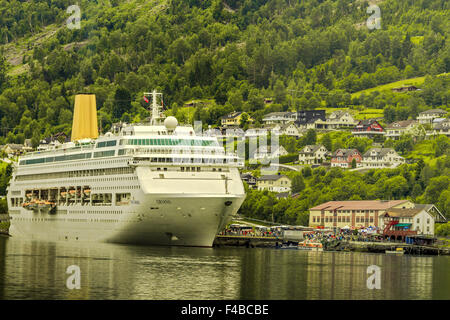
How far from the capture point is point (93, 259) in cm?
7969

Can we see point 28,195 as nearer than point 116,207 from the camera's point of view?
No

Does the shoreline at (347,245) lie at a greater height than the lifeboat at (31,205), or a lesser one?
lesser

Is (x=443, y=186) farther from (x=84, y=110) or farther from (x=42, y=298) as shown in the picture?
(x=42, y=298)

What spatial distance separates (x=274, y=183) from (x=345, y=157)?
22441mm

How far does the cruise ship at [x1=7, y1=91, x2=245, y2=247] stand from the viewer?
91875 millimetres

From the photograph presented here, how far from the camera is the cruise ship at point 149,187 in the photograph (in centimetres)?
9188

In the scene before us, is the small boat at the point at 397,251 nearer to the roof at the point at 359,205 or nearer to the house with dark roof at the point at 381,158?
the roof at the point at 359,205

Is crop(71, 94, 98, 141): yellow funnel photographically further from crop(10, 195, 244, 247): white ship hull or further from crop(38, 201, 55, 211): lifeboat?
crop(10, 195, 244, 247): white ship hull

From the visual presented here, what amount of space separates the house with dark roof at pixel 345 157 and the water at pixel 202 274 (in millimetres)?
82226

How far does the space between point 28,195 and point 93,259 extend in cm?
4367

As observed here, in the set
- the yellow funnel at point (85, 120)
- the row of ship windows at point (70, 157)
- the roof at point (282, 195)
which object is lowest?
the roof at point (282, 195)

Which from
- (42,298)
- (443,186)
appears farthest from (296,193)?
(42,298)

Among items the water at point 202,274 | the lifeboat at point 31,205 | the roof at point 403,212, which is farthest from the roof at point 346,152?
the water at point 202,274

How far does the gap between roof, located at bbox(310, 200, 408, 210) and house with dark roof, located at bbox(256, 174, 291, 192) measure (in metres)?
21.3
